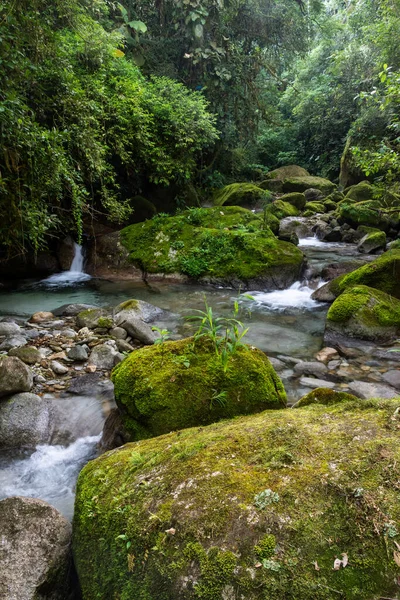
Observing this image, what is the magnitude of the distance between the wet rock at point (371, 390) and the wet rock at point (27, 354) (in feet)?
12.7

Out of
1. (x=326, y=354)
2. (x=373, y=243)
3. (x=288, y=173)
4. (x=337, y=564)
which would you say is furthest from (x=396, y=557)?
(x=288, y=173)

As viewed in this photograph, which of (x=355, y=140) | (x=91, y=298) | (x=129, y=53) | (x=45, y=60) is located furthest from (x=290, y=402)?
(x=355, y=140)

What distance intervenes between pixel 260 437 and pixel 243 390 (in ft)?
3.11

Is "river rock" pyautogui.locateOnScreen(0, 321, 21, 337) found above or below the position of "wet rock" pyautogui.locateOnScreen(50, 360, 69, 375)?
above

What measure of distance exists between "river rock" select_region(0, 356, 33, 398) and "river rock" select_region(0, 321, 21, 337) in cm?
195

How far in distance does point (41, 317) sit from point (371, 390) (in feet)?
17.3

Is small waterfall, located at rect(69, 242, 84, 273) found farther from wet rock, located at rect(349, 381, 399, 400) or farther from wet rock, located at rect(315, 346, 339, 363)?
wet rock, located at rect(349, 381, 399, 400)

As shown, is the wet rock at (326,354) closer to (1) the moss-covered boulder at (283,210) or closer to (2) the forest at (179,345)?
(2) the forest at (179,345)

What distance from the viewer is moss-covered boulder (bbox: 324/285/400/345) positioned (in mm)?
5594

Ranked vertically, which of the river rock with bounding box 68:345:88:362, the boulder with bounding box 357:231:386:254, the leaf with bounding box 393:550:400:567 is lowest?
the river rock with bounding box 68:345:88:362

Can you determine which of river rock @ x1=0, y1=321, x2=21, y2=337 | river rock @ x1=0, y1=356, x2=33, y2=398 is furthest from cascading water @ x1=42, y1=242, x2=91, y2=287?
river rock @ x1=0, y1=356, x2=33, y2=398

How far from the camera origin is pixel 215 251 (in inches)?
366

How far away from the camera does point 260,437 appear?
1.99 metres

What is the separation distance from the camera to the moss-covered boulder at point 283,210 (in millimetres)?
15102
